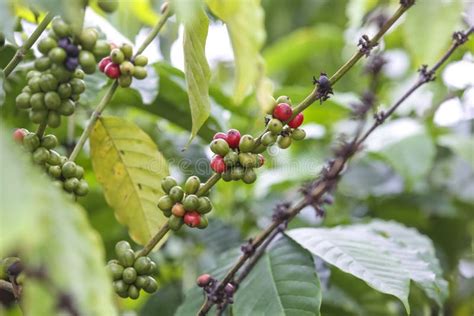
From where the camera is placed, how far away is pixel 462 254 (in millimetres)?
1799

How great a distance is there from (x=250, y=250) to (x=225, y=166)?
0.19 m

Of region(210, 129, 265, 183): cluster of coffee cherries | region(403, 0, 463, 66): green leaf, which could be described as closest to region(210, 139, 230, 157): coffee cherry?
region(210, 129, 265, 183): cluster of coffee cherries

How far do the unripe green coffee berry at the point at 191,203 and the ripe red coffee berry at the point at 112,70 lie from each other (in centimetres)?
18

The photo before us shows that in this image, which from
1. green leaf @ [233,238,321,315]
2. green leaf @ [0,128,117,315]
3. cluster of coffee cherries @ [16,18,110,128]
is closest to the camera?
green leaf @ [0,128,117,315]

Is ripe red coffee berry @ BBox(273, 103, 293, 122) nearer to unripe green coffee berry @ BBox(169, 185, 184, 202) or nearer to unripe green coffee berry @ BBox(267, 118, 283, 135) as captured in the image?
unripe green coffee berry @ BBox(267, 118, 283, 135)

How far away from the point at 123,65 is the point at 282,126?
0.22 m

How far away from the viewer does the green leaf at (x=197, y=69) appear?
2.74 ft

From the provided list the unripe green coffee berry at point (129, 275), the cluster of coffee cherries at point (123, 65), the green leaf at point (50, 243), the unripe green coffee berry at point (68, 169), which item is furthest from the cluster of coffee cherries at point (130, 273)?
the green leaf at point (50, 243)

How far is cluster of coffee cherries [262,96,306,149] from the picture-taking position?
0.81 m

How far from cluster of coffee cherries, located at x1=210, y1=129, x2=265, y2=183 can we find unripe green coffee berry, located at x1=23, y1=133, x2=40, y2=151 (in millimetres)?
199

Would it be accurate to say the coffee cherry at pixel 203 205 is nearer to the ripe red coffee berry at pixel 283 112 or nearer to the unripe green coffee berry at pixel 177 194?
the unripe green coffee berry at pixel 177 194

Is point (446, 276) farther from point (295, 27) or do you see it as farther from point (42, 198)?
point (295, 27)

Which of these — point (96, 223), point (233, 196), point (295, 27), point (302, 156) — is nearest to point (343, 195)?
point (302, 156)

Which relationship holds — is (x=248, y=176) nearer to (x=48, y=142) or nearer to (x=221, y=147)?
(x=221, y=147)
